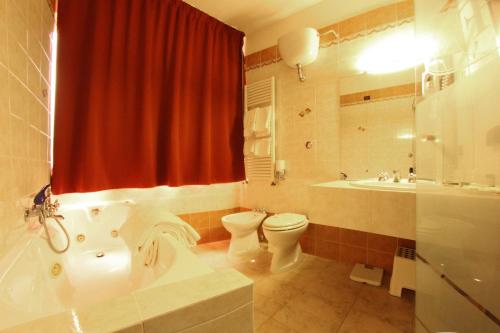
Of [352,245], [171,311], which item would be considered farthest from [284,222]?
[171,311]

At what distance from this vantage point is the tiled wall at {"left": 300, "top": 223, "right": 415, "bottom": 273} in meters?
1.88

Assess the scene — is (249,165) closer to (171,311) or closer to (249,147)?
(249,147)

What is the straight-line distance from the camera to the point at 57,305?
3.53 feet

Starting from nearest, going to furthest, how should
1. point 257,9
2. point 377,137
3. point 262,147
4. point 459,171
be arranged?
point 459,171 → point 377,137 → point 257,9 → point 262,147

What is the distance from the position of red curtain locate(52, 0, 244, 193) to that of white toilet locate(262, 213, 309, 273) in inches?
35.1

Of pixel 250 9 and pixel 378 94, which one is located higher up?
pixel 250 9

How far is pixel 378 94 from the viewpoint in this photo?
1.96m

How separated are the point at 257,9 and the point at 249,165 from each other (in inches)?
64.7

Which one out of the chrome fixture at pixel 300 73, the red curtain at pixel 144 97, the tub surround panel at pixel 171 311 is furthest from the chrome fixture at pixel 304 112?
the tub surround panel at pixel 171 311

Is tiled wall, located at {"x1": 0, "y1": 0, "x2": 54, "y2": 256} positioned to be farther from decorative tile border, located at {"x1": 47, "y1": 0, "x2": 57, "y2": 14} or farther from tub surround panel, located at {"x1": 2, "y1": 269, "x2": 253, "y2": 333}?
tub surround panel, located at {"x1": 2, "y1": 269, "x2": 253, "y2": 333}

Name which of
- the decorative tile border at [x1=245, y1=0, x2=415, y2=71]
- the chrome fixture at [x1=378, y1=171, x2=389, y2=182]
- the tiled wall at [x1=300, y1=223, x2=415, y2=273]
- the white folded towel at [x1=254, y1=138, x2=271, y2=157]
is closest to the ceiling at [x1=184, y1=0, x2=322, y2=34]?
the decorative tile border at [x1=245, y1=0, x2=415, y2=71]

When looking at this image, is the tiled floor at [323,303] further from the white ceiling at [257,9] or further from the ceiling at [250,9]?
the ceiling at [250,9]

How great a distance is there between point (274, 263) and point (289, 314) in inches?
22.2

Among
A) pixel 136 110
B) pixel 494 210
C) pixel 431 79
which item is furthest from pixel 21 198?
pixel 431 79
